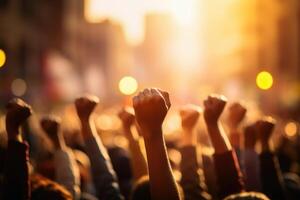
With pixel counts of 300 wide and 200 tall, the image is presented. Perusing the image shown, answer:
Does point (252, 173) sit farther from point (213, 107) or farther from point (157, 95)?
point (157, 95)

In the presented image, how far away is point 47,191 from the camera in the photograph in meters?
3.88

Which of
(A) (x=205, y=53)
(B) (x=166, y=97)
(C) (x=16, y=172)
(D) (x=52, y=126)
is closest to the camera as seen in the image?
(B) (x=166, y=97)

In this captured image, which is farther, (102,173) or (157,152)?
(102,173)

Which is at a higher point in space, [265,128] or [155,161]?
[155,161]

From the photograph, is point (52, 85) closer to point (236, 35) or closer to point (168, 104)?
point (236, 35)

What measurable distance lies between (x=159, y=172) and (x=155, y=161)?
0.06 meters

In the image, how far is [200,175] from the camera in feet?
14.3

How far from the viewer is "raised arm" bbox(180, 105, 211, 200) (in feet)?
13.9

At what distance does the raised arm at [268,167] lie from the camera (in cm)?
471

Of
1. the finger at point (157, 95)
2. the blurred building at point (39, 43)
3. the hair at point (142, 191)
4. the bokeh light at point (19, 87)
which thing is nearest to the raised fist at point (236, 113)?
the hair at point (142, 191)

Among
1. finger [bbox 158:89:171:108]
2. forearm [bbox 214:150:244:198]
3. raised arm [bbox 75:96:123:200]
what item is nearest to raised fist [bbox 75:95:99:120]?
raised arm [bbox 75:96:123:200]

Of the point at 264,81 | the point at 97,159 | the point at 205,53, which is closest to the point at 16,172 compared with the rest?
the point at 97,159

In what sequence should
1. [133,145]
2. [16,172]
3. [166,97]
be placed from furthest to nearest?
[133,145] → [16,172] → [166,97]

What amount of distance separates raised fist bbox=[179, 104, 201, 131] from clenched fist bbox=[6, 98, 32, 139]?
3.61 feet
